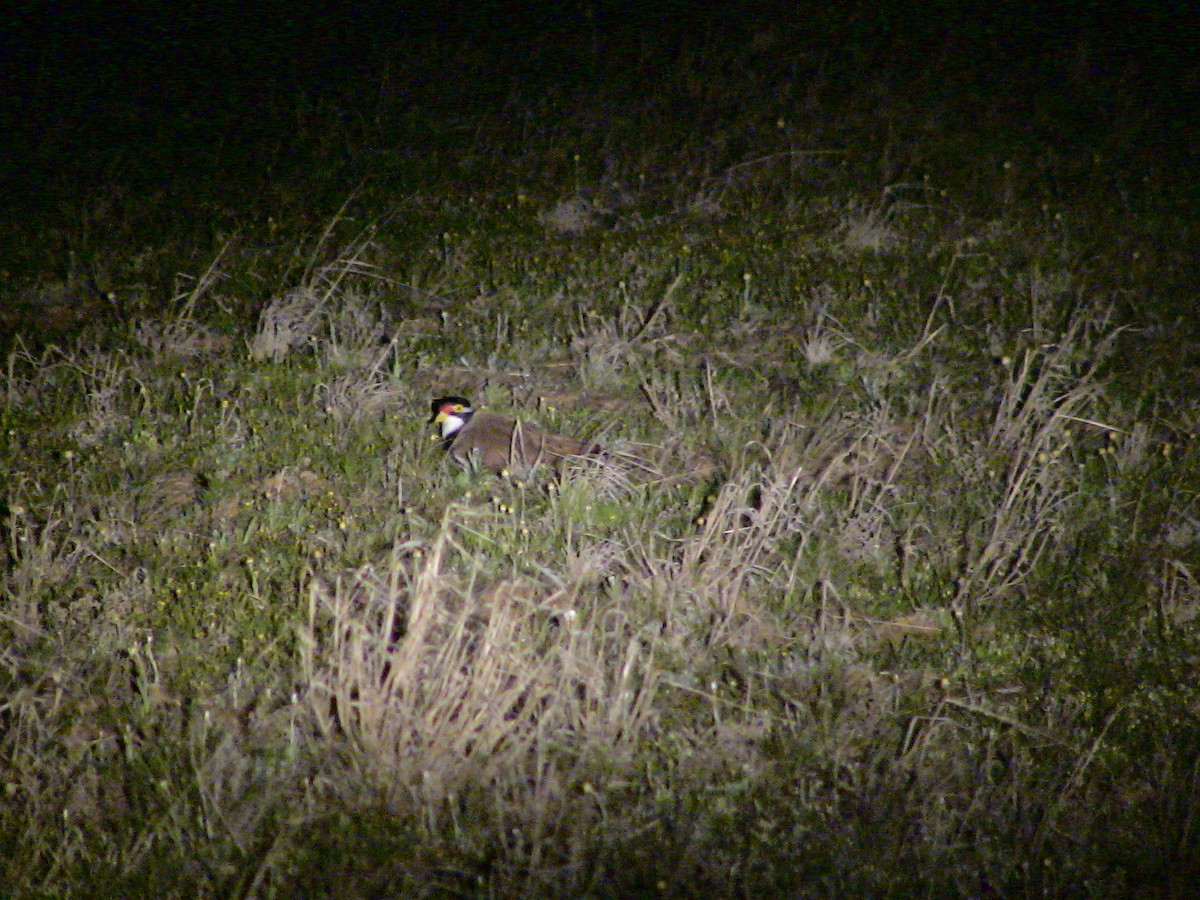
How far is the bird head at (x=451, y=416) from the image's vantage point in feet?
14.5

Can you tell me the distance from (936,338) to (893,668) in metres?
2.21

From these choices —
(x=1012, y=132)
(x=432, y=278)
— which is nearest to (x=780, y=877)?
(x=432, y=278)

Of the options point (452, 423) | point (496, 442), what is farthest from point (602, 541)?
point (452, 423)

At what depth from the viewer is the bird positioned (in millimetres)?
4234

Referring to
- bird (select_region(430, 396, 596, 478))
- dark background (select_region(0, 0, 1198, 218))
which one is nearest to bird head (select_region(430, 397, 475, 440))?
bird (select_region(430, 396, 596, 478))

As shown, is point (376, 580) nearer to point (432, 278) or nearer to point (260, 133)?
point (432, 278)

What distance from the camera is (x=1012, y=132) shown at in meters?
7.72

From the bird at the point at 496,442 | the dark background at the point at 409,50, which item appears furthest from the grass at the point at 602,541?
the dark background at the point at 409,50

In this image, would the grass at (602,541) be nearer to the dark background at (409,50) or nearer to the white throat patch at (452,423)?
the white throat patch at (452,423)

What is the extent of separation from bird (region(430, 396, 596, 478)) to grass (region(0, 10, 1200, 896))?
10 cm

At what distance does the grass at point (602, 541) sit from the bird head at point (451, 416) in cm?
10

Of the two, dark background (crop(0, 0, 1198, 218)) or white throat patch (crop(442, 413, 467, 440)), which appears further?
dark background (crop(0, 0, 1198, 218))

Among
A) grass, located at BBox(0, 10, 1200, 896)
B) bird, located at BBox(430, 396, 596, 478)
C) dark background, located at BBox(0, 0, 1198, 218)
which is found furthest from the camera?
dark background, located at BBox(0, 0, 1198, 218)

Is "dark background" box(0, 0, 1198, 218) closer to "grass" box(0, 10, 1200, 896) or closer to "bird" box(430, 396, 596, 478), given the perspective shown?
"grass" box(0, 10, 1200, 896)
